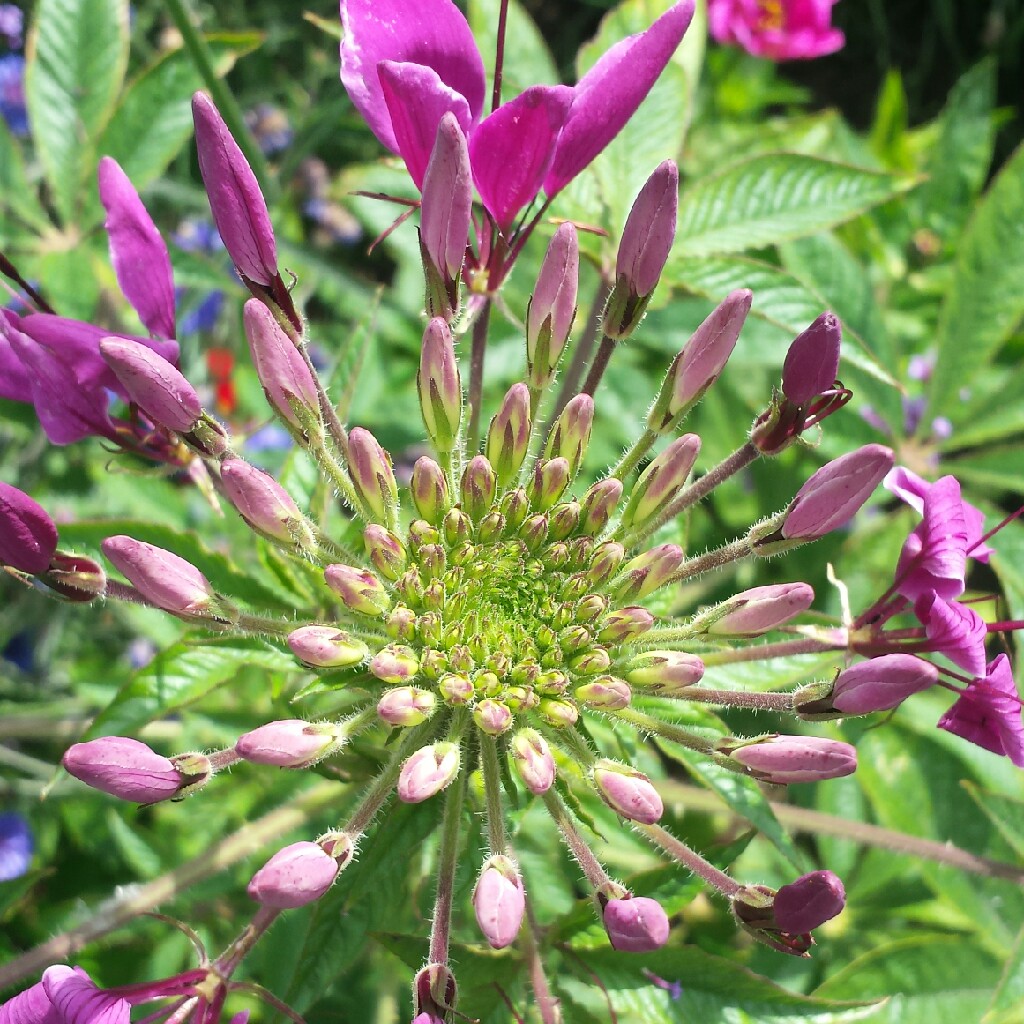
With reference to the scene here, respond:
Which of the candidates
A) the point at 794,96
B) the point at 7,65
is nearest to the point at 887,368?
the point at 794,96

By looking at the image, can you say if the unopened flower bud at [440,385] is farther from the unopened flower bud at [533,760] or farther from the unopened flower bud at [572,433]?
the unopened flower bud at [533,760]

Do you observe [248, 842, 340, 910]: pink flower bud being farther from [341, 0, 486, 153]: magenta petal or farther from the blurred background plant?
[341, 0, 486, 153]: magenta petal

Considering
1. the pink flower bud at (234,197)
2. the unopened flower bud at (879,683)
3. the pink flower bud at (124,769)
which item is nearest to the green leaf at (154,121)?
the pink flower bud at (234,197)

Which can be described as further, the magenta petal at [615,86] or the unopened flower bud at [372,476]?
the unopened flower bud at [372,476]

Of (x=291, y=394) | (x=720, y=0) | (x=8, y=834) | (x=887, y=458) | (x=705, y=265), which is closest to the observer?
(x=887, y=458)

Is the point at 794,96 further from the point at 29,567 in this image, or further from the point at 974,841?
the point at 29,567

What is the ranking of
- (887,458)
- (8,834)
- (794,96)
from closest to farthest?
(887,458) → (8,834) → (794,96)

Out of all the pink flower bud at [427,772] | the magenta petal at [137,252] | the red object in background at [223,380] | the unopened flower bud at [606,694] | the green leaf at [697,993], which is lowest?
the green leaf at [697,993]
